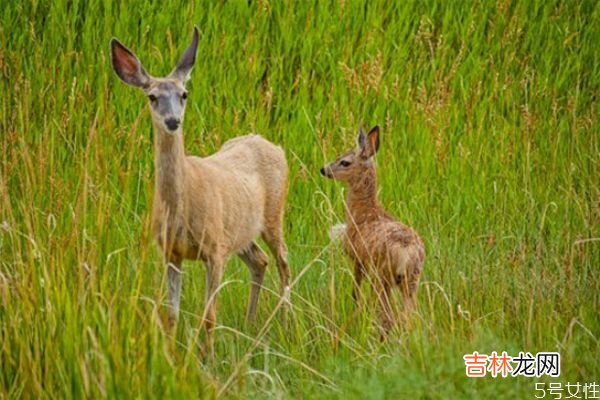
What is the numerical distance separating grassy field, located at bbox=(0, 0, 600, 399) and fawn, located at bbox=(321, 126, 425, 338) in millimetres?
150

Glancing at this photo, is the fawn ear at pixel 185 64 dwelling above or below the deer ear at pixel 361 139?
above

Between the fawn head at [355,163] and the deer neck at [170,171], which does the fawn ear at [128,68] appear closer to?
the deer neck at [170,171]

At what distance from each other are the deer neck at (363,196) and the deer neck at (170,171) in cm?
131

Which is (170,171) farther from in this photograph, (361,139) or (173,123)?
(361,139)

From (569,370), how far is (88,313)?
196 cm

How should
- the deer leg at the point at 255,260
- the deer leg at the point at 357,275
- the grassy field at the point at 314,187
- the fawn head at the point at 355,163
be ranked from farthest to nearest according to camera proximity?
the deer leg at the point at 255,260 < the fawn head at the point at 355,163 < the deer leg at the point at 357,275 < the grassy field at the point at 314,187

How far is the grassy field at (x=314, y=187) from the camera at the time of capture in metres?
5.46

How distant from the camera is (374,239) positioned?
24.2ft

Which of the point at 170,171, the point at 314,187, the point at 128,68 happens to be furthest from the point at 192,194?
the point at 314,187

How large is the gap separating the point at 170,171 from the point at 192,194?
21cm

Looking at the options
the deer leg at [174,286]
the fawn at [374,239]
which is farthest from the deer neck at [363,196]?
the deer leg at [174,286]

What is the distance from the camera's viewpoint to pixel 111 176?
8711 mm

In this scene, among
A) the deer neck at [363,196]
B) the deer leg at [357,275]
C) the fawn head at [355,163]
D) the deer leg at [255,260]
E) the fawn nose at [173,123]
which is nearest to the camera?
the fawn nose at [173,123]

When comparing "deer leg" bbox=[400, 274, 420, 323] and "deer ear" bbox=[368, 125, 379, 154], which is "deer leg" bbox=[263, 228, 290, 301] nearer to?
"deer ear" bbox=[368, 125, 379, 154]
